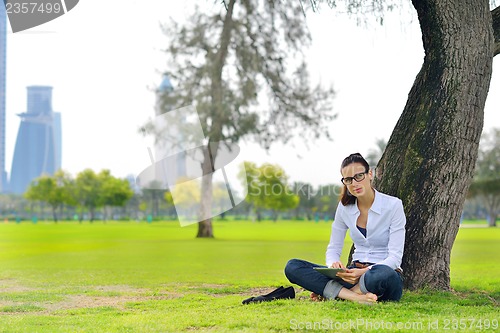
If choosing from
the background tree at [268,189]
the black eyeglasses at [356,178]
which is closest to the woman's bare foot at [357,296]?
the black eyeglasses at [356,178]

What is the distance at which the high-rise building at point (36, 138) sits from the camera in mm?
76312

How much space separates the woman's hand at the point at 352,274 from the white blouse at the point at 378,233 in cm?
18

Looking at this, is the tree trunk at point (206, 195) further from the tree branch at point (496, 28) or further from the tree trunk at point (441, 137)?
the tree trunk at point (441, 137)

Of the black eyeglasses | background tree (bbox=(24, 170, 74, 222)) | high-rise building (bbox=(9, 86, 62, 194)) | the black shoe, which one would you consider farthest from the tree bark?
high-rise building (bbox=(9, 86, 62, 194))

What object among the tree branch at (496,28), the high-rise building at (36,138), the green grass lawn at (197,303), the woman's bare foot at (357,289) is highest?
the high-rise building at (36,138)

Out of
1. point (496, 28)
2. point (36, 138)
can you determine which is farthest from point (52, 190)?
point (496, 28)

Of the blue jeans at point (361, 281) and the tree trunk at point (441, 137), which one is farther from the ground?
the tree trunk at point (441, 137)

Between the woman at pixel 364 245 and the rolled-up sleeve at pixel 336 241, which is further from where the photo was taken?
the rolled-up sleeve at pixel 336 241

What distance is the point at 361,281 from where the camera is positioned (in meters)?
5.30

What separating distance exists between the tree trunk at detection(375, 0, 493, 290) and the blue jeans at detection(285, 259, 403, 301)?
44.7 inches

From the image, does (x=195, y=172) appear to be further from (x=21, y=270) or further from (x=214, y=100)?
(x=21, y=270)

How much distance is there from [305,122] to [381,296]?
17937 mm

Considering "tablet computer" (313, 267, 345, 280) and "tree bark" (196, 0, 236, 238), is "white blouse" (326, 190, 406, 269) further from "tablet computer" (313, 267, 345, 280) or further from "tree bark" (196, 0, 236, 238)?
"tree bark" (196, 0, 236, 238)

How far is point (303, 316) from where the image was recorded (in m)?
4.93
